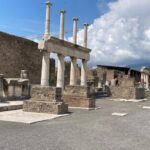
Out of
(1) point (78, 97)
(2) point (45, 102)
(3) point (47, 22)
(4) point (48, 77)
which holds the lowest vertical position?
(2) point (45, 102)

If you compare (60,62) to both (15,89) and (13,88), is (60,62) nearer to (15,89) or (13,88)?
(15,89)

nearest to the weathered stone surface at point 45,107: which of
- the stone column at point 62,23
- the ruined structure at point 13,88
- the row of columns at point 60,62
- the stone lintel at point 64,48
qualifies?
the ruined structure at point 13,88

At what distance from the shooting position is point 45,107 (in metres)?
13.9

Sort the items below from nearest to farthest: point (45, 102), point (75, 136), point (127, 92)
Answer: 1. point (75, 136)
2. point (45, 102)
3. point (127, 92)

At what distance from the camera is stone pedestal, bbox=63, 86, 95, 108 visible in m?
17.3

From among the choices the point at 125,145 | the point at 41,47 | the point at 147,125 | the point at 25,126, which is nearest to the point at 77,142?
the point at 125,145

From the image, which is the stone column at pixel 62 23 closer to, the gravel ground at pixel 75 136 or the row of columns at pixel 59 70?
the row of columns at pixel 59 70

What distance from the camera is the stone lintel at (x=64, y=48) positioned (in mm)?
24584

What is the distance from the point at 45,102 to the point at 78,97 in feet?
12.5

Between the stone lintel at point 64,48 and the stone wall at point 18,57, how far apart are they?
199 inches

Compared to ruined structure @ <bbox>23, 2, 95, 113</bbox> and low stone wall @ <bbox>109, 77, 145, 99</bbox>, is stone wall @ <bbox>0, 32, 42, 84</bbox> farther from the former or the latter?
low stone wall @ <bbox>109, 77, 145, 99</bbox>

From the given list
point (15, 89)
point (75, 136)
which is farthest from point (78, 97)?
point (75, 136)

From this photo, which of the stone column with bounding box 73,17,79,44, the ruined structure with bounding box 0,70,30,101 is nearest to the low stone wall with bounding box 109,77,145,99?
the stone column with bounding box 73,17,79,44

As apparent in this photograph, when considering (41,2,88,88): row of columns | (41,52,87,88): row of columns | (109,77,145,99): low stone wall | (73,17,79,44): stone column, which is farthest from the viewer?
(73,17,79,44): stone column
